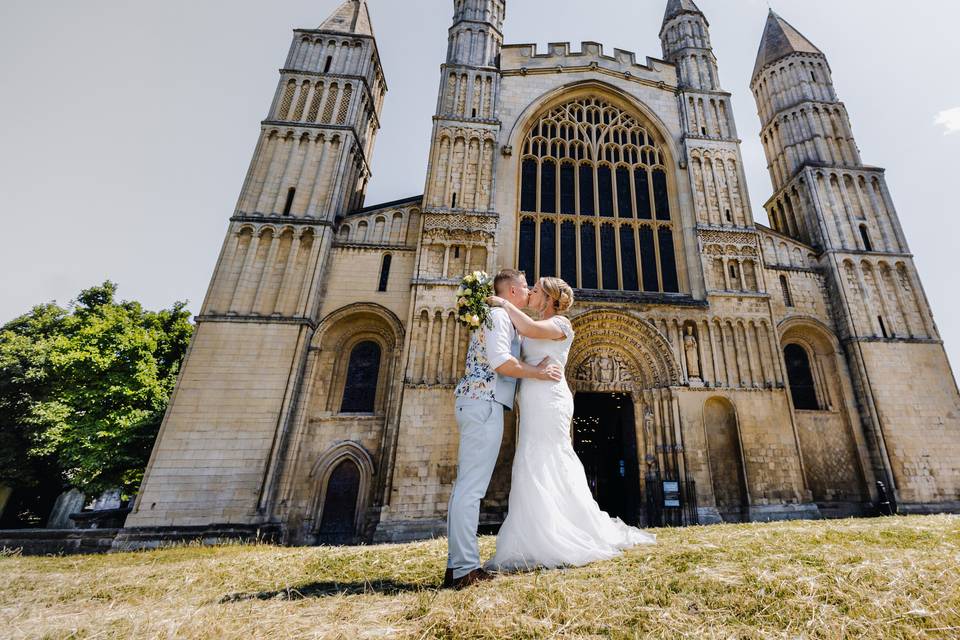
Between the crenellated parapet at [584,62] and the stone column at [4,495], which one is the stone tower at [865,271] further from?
the stone column at [4,495]

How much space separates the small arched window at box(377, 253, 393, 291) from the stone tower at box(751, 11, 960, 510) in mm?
15063

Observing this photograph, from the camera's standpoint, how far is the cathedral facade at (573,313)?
1064 cm

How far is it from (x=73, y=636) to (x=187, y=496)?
906cm

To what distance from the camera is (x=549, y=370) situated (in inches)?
156

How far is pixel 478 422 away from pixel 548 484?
981 mm

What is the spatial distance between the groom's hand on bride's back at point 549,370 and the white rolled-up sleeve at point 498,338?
43 centimetres

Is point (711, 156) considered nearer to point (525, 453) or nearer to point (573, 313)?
point (573, 313)

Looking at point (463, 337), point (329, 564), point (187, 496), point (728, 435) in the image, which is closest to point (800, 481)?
point (728, 435)

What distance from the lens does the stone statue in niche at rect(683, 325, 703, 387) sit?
1183cm

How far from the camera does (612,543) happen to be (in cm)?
387

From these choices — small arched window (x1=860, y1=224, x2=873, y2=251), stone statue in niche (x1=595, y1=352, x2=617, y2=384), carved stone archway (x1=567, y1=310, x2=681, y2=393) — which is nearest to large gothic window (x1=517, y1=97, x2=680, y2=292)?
carved stone archway (x1=567, y1=310, x2=681, y2=393)

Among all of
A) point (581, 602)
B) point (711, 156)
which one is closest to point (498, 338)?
point (581, 602)

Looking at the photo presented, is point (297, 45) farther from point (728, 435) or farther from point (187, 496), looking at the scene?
point (728, 435)

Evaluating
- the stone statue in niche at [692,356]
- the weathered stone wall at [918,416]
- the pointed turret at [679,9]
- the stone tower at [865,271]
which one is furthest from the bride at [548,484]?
the pointed turret at [679,9]
